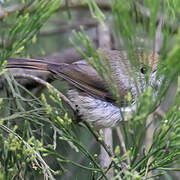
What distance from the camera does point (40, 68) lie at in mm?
3488

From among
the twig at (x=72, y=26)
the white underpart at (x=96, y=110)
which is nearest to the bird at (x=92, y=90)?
the white underpart at (x=96, y=110)

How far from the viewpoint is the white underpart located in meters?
3.46

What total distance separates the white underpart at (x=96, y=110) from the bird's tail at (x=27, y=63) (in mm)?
397

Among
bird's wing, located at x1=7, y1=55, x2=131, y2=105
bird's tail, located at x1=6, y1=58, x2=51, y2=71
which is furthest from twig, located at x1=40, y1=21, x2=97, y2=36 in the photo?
bird's tail, located at x1=6, y1=58, x2=51, y2=71

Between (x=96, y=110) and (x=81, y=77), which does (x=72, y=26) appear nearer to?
(x=81, y=77)

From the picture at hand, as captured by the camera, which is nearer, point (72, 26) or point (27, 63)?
point (27, 63)

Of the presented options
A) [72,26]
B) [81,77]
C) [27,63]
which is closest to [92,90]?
[81,77]

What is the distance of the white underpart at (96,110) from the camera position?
11.4 ft

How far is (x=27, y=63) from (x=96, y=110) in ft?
2.73

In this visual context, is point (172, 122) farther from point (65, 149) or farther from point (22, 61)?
point (22, 61)

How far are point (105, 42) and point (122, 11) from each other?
124 inches

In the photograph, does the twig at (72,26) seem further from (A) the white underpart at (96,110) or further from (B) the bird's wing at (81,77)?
(A) the white underpart at (96,110)

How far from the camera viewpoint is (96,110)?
3570mm

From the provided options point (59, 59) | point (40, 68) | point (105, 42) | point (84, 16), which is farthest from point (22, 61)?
point (84, 16)
